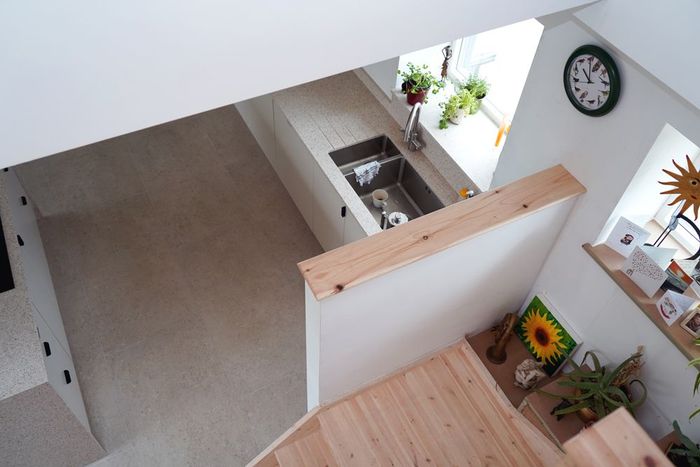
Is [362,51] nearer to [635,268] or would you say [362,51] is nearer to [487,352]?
[635,268]

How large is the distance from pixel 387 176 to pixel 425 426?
1703mm

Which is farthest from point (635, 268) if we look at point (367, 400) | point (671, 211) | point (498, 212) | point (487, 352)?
point (367, 400)

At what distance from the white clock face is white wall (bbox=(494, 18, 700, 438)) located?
2.5 inches

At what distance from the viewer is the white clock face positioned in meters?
2.27

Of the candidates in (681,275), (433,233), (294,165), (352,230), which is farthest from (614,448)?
(294,165)

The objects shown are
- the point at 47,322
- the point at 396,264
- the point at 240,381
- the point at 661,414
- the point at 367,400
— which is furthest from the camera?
the point at 240,381

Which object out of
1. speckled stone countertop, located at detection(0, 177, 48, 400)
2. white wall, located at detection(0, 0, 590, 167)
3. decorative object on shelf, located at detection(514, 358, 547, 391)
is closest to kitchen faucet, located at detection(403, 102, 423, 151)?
decorative object on shelf, located at detection(514, 358, 547, 391)

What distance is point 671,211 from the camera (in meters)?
2.55

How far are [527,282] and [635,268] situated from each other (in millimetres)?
760

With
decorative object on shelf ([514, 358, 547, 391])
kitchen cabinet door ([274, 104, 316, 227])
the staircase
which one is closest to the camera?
the staircase

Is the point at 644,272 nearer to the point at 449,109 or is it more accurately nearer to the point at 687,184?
the point at 687,184

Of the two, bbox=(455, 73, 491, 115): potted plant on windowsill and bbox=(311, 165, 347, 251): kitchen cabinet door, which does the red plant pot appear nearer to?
bbox=(455, 73, 491, 115): potted plant on windowsill

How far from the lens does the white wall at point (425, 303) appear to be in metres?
2.43

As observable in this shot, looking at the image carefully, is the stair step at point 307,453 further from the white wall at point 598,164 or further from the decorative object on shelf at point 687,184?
the decorative object on shelf at point 687,184
